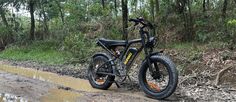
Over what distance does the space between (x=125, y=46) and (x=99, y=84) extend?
3.72 feet

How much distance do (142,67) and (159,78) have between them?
0.41 m

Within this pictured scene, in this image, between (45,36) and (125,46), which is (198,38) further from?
(45,36)

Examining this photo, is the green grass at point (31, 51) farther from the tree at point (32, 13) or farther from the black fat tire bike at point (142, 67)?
the black fat tire bike at point (142, 67)

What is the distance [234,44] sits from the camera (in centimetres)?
1052

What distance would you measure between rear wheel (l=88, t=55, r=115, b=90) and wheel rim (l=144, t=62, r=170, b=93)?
90 centimetres

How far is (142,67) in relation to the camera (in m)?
7.43

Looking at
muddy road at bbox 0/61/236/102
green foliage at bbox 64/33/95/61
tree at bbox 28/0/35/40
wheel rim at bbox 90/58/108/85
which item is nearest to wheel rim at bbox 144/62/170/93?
muddy road at bbox 0/61/236/102

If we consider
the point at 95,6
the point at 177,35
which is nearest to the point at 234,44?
the point at 177,35

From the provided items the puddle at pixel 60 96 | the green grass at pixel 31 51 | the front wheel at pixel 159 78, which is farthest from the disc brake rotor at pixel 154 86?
the green grass at pixel 31 51

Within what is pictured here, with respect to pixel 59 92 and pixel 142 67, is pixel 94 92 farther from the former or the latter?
pixel 142 67

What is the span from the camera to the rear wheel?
8133 millimetres

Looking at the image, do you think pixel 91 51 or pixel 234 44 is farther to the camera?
pixel 91 51

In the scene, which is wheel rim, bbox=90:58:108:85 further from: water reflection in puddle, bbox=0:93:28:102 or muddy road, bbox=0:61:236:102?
water reflection in puddle, bbox=0:93:28:102

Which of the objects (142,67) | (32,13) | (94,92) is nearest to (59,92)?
(94,92)
